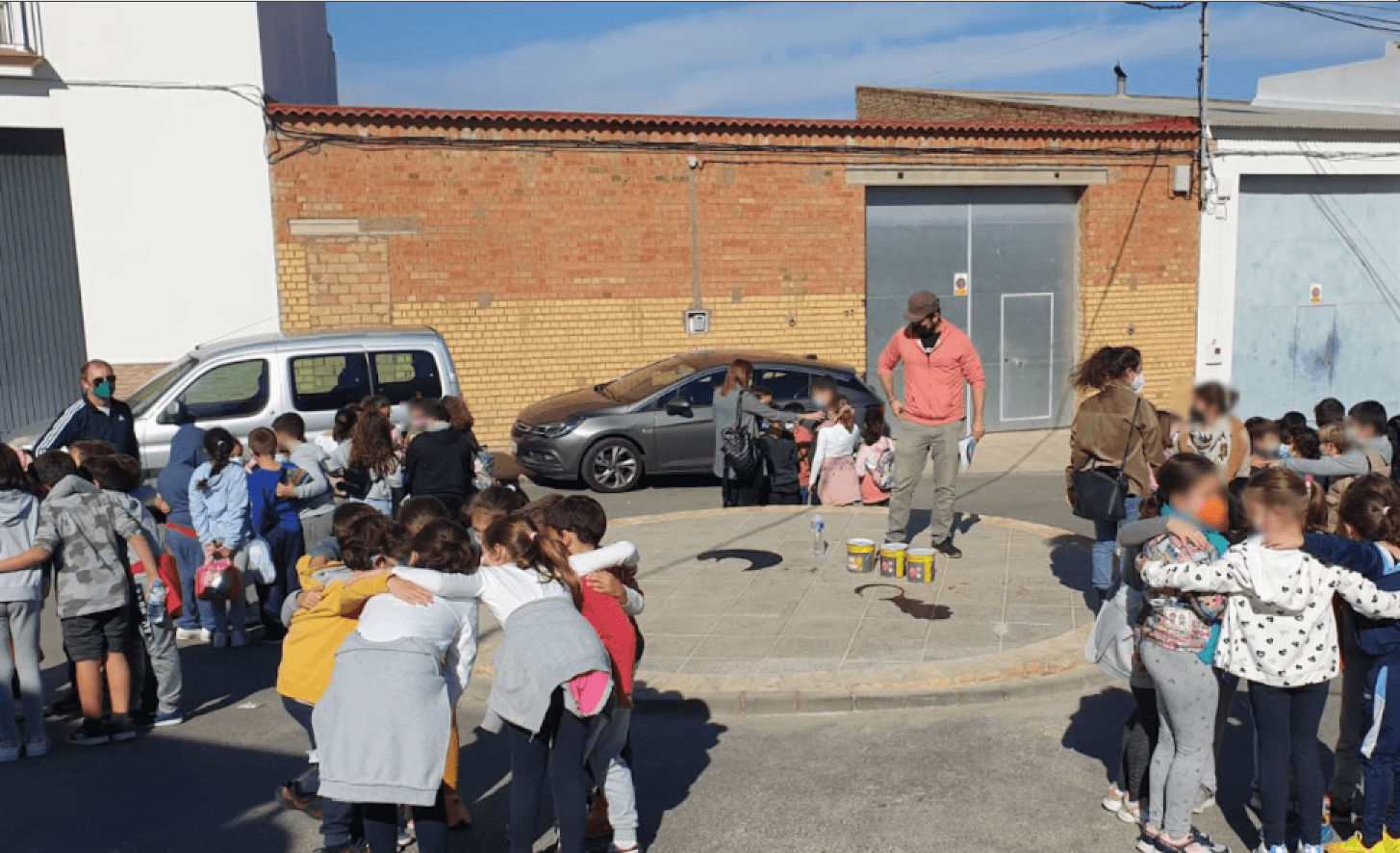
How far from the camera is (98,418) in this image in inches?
374

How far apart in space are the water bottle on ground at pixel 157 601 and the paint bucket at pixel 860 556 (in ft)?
15.5

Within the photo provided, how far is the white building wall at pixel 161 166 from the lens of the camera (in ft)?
48.6

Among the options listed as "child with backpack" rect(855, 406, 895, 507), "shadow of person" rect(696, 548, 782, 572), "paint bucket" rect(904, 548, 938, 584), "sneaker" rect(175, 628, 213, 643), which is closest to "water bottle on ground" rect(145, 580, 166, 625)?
"sneaker" rect(175, 628, 213, 643)

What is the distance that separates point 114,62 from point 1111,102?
21021 mm

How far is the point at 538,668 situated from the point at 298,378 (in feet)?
26.3

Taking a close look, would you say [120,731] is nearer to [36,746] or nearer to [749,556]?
[36,746]

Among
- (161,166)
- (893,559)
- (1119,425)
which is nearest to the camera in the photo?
(1119,425)

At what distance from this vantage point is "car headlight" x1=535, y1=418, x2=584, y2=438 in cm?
1388

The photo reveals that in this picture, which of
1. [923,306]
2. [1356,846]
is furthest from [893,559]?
[1356,846]

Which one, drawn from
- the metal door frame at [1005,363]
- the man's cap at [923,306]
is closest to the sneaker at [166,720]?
the man's cap at [923,306]

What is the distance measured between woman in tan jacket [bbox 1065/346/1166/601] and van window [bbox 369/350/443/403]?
6335mm

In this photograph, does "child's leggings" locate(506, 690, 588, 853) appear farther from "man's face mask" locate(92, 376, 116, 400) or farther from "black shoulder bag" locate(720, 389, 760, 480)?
"man's face mask" locate(92, 376, 116, 400)

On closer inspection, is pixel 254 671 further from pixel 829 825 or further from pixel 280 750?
pixel 829 825

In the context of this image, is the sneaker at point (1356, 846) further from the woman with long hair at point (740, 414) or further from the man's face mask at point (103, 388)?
the man's face mask at point (103, 388)
